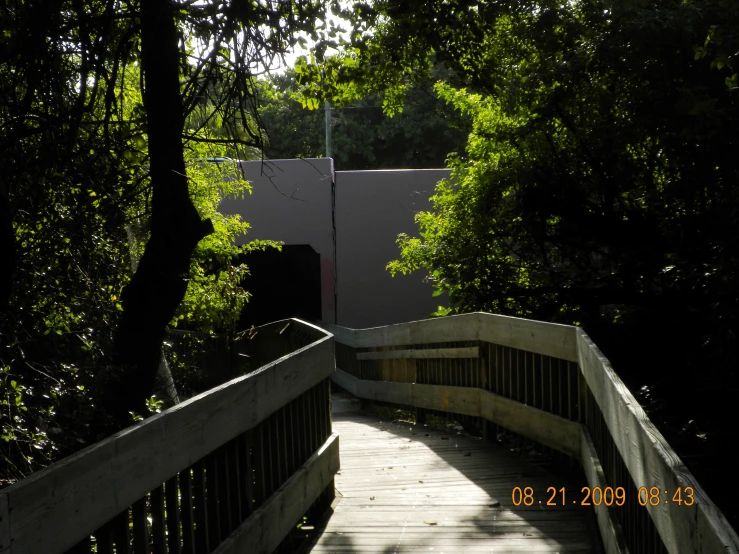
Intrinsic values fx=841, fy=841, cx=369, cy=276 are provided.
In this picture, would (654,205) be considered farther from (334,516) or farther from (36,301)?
(36,301)

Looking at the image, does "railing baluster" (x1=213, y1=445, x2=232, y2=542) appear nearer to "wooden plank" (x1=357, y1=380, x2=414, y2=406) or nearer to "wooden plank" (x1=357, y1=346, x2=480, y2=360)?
"wooden plank" (x1=357, y1=346, x2=480, y2=360)

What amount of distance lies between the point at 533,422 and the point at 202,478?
3334 millimetres

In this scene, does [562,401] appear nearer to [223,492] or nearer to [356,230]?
[223,492]

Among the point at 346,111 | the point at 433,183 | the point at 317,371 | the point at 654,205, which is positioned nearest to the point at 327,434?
the point at 317,371

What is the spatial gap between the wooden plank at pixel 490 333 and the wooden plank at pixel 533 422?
458 millimetres

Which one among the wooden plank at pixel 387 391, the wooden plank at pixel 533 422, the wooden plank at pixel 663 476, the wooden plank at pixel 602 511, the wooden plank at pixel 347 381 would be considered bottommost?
the wooden plank at pixel 347 381

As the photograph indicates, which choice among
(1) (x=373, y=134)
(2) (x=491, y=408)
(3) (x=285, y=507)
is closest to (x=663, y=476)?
(3) (x=285, y=507)

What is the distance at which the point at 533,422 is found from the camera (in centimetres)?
621

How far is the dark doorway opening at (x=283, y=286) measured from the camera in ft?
66.7

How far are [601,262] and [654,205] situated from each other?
143 centimetres

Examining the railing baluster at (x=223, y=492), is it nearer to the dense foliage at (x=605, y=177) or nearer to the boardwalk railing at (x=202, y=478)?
the boardwalk railing at (x=202, y=478)

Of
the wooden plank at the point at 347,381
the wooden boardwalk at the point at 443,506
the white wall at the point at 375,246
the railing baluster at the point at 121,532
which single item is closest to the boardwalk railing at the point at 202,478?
the railing baluster at the point at 121,532

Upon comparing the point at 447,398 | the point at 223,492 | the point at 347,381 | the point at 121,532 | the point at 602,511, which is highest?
the point at 121,532
